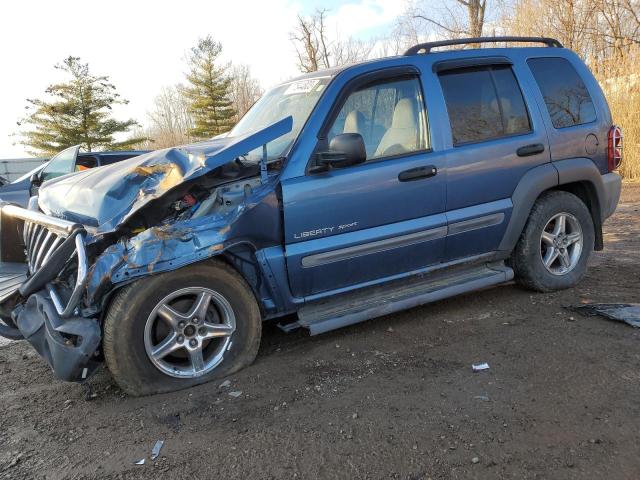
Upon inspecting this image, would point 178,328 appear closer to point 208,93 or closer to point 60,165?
point 60,165

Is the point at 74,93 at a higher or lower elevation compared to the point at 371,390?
higher

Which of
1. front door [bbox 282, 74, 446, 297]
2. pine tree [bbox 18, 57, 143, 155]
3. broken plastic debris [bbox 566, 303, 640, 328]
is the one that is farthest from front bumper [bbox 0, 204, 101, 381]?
pine tree [bbox 18, 57, 143, 155]

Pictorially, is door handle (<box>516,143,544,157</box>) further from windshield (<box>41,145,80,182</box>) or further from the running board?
windshield (<box>41,145,80,182</box>)

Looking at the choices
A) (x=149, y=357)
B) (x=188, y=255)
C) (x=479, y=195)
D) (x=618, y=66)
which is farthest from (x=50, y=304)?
(x=618, y=66)

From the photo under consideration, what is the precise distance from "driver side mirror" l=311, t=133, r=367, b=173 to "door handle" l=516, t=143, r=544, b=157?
4.85 feet

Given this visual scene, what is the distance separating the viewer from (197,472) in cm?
237

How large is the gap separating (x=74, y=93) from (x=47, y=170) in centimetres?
2540

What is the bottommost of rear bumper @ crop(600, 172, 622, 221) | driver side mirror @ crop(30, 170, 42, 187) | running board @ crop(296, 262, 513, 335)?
running board @ crop(296, 262, 513, 335)

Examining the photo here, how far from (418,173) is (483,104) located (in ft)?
3.08

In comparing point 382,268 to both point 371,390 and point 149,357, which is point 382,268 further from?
point 149,357

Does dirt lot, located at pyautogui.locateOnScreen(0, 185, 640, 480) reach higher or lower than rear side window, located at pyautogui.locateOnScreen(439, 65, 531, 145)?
lower

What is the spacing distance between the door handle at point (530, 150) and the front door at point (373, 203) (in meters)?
0.78

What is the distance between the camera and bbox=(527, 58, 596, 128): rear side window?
4.33 metres

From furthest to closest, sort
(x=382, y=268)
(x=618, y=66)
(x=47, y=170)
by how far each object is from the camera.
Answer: (x=618, y=66) < (x=47, y=170) < (x=382, y=268)
